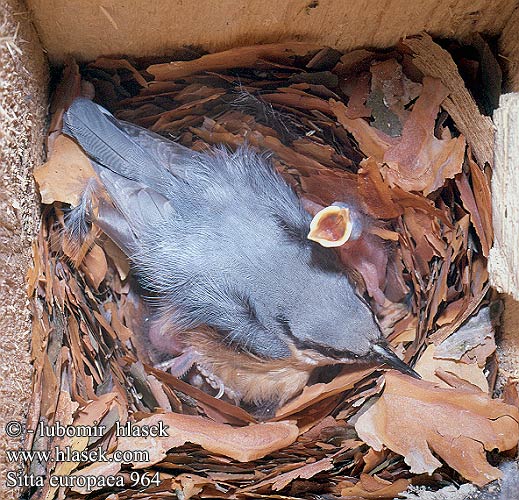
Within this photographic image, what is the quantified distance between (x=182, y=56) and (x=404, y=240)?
2.15ft

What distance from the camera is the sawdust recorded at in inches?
49.4

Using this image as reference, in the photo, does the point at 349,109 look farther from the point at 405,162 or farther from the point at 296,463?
the point at 296,463

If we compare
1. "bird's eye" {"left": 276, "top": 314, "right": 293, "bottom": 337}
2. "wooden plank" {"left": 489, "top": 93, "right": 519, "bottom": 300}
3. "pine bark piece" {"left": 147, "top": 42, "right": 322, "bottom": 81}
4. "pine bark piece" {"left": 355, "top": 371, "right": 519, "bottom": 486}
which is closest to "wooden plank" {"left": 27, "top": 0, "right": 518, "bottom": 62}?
"pine bark piece" {"left": 147, "top": 42, "right": 322, "bottom": 81}

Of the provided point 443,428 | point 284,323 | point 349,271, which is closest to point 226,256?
point 284,323

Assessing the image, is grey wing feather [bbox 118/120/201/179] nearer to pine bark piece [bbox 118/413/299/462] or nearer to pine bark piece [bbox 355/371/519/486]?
pine bark piece [bbox 118/413/299/462]

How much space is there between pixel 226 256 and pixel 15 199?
1.50ft

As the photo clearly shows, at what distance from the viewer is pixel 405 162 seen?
1.46 m

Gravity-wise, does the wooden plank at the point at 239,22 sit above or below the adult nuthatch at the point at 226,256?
above

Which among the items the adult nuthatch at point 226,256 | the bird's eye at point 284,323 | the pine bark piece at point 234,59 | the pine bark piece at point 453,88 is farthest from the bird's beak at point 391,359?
the pine bark piece at point 234,59

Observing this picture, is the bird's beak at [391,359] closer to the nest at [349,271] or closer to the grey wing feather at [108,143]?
the nest at [349,271]

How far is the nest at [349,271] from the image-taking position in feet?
4.23

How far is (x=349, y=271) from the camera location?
1.57 meters

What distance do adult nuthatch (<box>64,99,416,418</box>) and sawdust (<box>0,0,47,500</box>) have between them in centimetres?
12

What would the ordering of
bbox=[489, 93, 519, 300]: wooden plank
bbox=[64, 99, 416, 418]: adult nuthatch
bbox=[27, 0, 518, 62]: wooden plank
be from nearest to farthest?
bbox=[489, 93, 519, 300]: wooden plank
bbox=[27, 0, 518, 62]: wooden plank
bbox=[64, 99, 416, 418]: adult nuthatch
